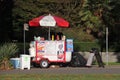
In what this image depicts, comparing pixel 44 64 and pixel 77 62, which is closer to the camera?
pixel 44 64

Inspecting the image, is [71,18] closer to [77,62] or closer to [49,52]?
[77,62]

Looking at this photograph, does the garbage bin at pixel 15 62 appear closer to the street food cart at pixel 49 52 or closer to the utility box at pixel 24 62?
the utility box at pixel 24 62

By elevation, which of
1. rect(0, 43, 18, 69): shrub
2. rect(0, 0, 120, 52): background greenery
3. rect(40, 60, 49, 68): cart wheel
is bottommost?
rect(40, 60, 49, 68): cart wheel

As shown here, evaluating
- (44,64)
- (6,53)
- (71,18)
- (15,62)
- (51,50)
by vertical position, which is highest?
(71,18)

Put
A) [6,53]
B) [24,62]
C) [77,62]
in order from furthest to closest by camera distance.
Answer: [77,62] < [6,53] < [24,62]

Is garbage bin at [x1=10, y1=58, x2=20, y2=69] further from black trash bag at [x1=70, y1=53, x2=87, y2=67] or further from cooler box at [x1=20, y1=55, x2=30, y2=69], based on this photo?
black trash bag at [x1=70, y1=53, x2=87, y2=67]

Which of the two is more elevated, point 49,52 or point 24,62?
point 49,52

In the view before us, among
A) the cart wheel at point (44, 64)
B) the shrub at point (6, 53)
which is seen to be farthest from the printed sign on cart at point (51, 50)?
the shrub at point (6, 53)

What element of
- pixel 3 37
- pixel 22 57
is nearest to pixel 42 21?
pixel 22 57

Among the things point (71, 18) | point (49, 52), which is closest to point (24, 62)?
point (49, 52)

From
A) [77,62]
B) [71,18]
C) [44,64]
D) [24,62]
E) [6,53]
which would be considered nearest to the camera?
[24,62]

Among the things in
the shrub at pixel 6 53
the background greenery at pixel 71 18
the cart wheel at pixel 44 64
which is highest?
the background greenery at pixel 71 18

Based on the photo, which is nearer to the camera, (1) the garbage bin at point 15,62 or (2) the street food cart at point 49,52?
(1) the garbage bin at point 15,62

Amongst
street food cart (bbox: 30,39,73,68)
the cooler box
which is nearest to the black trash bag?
street food cart (bbox: 30,39,73,68)
